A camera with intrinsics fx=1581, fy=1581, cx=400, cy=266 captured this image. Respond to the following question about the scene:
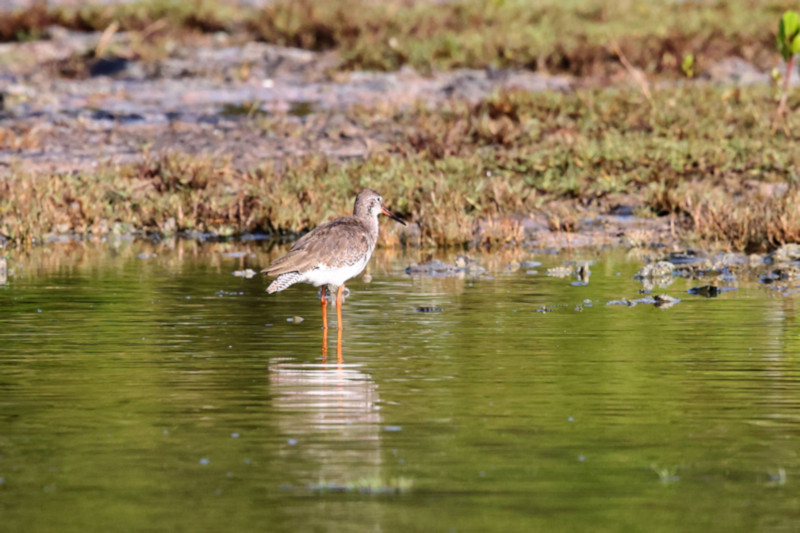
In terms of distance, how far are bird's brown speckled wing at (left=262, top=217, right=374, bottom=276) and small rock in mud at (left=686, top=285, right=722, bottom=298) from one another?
330cm

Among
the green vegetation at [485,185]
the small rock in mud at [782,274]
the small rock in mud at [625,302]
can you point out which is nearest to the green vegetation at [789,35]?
the green vegetation at [485,185]

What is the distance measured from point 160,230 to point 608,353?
1092 centimetres

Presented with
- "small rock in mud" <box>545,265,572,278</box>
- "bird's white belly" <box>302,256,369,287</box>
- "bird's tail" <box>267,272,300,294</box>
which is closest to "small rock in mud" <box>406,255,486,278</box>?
"small rock in mud" <box>545,265,572,278</box>

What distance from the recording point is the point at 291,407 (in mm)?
8664

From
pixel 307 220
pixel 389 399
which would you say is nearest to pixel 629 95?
pixel 307 220

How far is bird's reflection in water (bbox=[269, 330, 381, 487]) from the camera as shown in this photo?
7207mm

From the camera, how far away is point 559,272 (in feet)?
52.7

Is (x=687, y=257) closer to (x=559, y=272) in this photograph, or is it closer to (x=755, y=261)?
(x=755, y=261)

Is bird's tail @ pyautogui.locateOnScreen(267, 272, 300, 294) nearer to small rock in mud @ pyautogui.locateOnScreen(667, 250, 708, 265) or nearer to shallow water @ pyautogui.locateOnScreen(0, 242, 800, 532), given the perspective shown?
shallow water @ pyautogui.locateOnScreen(0, 242, 800, 532)

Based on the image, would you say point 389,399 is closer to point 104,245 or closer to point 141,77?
point 104,245

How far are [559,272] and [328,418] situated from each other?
26.3ft

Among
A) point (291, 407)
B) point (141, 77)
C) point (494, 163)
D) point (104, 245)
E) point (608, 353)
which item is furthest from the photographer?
point (141, 77)

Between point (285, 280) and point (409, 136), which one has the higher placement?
point (409, 136)

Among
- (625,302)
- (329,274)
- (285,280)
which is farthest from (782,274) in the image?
(285,280)
